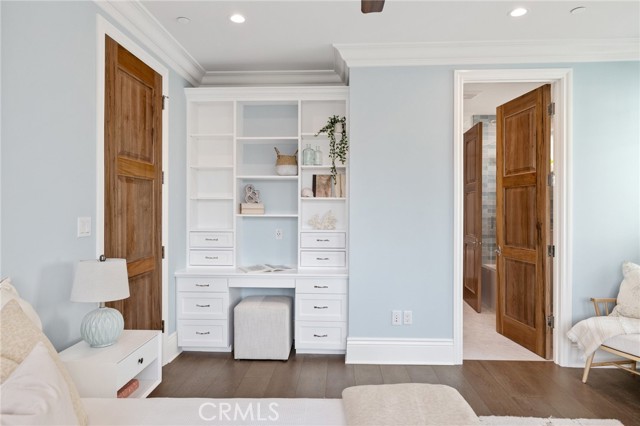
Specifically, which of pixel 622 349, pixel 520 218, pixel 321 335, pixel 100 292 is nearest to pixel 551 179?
pixel 520 218

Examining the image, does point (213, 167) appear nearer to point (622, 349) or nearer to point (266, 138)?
point (266, 138)

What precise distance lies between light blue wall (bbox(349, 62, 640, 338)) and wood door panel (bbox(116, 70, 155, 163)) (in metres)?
1.64

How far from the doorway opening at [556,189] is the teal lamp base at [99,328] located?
2.55 meters

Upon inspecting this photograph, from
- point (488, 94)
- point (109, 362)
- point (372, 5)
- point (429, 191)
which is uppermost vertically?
point (488, 94)

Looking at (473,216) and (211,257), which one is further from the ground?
(473,216)

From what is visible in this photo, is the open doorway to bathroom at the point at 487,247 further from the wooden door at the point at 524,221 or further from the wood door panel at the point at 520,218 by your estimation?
the wood door panel at the point at 520,218

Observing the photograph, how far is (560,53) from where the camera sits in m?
3.22

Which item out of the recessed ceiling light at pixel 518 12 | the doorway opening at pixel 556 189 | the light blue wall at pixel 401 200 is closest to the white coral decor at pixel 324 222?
the light blue wall at pixel 401 200

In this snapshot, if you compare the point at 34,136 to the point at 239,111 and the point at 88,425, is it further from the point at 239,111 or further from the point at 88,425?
the point at 239,111

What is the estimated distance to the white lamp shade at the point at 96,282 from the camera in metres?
1.98

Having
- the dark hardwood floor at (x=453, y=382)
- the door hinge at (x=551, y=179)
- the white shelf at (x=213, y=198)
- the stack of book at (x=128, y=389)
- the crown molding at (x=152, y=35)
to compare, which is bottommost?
the dark hardwood floor at (x=453, y=382)

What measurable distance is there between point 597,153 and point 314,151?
241 centimetres

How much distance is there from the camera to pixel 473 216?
5.06 meters

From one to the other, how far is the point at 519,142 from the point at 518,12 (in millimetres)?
1383
